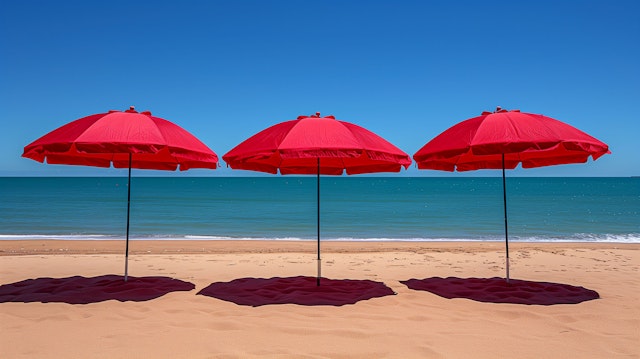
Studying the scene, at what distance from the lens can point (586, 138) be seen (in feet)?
18.4

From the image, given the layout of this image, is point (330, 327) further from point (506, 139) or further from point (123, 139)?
point (123, 139)

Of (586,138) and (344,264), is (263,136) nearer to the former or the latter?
(586,138)

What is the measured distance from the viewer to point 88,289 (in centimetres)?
609

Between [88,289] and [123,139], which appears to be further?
[88,289]

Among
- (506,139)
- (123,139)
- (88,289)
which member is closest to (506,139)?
(506,139)

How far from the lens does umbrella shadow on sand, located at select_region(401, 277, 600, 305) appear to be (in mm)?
5750

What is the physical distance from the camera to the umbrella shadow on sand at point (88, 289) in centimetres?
568

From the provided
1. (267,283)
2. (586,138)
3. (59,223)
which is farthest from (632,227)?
(59,223)

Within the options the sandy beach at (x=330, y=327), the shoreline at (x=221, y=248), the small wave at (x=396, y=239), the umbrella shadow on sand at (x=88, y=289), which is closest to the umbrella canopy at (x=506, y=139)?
the sandy beach at (x=330, y=327)

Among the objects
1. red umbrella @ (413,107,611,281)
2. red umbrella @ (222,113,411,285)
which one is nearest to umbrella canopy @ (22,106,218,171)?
red umbrella @ (222,113,411,285)

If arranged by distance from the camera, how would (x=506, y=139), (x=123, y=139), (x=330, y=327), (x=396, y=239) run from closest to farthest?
(x=330, y=327), (x=123, y=139), (x=506, y=139), (x=396, y=239)

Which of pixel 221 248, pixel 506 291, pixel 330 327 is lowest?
pixel 221 248

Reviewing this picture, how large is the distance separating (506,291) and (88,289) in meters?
5.54

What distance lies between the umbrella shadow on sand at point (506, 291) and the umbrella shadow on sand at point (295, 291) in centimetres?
74
